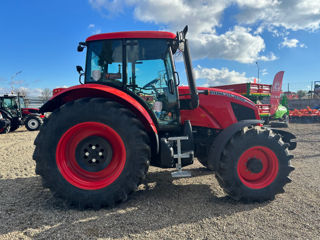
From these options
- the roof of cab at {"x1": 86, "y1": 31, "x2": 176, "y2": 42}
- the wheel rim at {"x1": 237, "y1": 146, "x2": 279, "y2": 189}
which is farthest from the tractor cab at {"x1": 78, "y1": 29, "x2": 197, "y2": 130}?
the wheel rim at {"x1": 237, "y1": 146, "x2": 279, "y2": 189}

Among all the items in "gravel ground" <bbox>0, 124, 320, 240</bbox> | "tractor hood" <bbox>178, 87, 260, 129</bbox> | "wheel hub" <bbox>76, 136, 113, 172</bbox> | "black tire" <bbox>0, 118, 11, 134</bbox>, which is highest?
"tractor hood" <bbox>178, 87, 260, 129</bbox>

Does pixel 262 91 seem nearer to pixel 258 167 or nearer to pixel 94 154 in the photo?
pixel 258 167

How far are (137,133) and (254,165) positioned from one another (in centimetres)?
165

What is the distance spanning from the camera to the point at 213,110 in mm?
3365

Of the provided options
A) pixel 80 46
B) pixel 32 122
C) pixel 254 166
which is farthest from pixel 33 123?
pixel 254 166

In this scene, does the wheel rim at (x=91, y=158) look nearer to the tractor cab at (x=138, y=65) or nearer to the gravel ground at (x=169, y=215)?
the gravel ground at (x=169, y=215)

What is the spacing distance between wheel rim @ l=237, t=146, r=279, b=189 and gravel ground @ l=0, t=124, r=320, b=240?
0.29 m

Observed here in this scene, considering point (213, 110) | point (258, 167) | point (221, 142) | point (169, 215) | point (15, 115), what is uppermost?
point (213, 110)

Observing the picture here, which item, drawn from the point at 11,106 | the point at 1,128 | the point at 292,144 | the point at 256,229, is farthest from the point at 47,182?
the point at 11,106

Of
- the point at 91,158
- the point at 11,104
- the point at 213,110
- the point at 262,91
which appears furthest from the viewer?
the point at 11,104

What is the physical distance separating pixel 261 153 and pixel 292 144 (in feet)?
3.31

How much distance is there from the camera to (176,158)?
9.77 ft

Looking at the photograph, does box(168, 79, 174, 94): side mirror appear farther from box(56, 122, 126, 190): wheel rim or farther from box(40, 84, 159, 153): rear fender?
box(56, 122, 126, 190): wheel rim

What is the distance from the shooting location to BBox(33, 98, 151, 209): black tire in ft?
8.25
